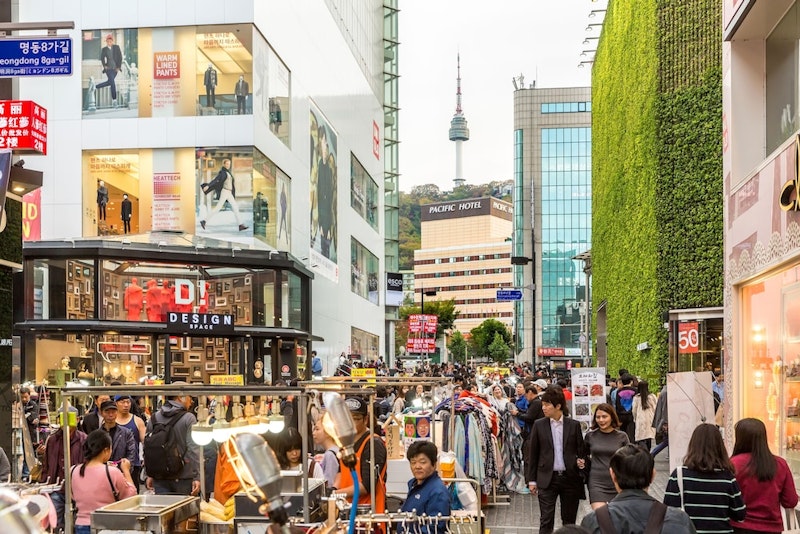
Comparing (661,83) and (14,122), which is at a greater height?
(661,83)

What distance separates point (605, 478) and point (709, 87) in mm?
18757

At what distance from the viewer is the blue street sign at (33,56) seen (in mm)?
12680

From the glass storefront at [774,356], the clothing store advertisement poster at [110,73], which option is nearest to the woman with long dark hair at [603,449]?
the glass storefront at [774,356]

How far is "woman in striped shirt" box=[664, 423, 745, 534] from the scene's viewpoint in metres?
6.29

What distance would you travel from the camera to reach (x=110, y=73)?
31.4 metres

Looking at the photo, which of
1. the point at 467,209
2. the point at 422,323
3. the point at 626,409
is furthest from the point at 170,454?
the point at 467,209

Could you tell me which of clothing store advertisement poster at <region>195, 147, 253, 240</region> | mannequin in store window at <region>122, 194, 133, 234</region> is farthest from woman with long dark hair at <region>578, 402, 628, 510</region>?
mannequin in store window at <region>122, 194, 133, 234</region>

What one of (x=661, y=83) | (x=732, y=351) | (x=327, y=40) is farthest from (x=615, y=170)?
(x=732, y=351)

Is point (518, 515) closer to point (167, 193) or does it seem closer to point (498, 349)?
point (167, 193)

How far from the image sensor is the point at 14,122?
567 inches

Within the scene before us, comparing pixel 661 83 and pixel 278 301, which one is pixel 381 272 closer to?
pixel 278 301

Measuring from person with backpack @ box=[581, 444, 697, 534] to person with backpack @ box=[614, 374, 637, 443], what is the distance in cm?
1321

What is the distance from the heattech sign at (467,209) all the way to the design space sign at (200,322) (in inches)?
5580

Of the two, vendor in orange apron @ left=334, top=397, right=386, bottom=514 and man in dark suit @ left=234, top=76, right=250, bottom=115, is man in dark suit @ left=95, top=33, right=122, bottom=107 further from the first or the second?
vendor in orange apron @ left=334, top=397, right=386, bottom=514
